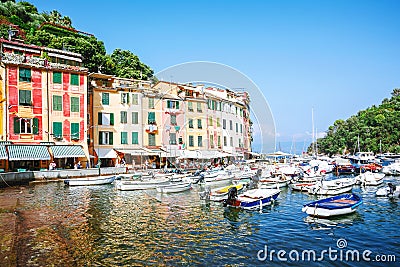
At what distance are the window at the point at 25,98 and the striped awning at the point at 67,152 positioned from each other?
549 cm

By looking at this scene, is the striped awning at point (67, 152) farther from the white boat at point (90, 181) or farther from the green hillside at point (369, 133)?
the green hillside at point (369, 133)

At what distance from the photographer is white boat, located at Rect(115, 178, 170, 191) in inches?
1215

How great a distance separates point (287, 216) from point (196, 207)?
614 cm

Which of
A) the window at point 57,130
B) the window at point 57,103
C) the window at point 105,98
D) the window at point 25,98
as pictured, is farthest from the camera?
the window at point 105,98

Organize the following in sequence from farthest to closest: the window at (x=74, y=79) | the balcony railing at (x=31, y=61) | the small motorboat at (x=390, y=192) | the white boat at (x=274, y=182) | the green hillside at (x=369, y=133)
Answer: the green hillside at (x=369, y=133)
the window at (x=74, y=79)
the balcony railing at (x=31, y=61)
the white boat at (x=274, y=182)
the small motorboat at (x=390, y=192)

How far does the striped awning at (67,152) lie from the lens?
3709 cm

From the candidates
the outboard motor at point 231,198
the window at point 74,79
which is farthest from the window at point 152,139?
the outboard motor at point 231,198

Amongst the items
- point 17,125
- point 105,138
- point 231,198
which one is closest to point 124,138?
point 105,138

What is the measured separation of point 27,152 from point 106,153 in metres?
9.89

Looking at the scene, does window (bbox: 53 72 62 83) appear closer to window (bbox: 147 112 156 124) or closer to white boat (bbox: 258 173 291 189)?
window (bbox: 147 112 156 124)

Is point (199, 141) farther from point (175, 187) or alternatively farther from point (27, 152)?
point (27, 152)

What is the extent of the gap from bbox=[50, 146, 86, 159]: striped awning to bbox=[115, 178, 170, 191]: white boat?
942 centimetres

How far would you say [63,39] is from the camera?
52.6 m

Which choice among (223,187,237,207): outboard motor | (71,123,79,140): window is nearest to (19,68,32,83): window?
(71,123,79,140): window
